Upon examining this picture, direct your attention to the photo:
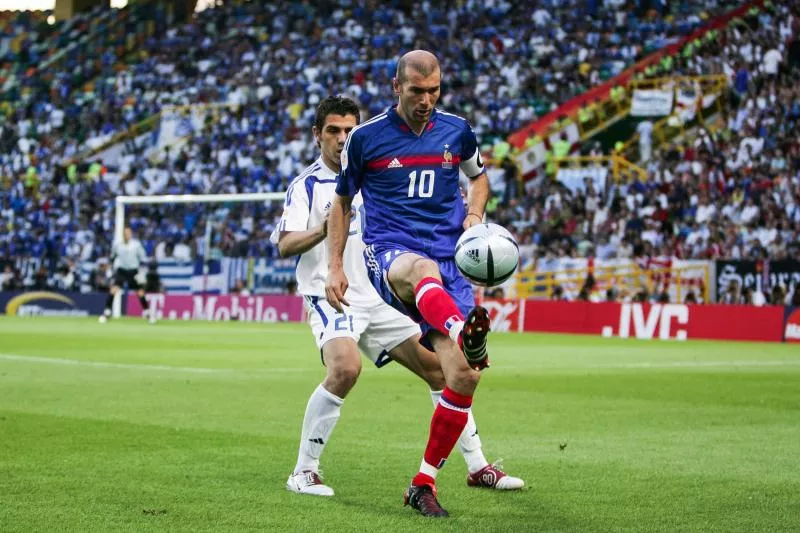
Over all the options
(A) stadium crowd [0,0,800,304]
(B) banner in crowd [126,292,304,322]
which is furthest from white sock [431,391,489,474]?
(B) banner in crowd [126,292,304,322]

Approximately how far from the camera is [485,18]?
4191 cm

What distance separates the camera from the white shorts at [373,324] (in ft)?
23.2

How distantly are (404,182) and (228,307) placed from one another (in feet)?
93.3

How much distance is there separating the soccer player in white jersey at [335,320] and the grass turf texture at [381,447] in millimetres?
305

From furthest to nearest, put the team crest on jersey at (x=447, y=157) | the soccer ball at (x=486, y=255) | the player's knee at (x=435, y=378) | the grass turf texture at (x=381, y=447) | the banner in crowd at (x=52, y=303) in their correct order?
the banner in crowd at (x=52, y=303)
the player's knee at (x=435, y=378)
the team crest on jersey at (x=447, y=157)
the soccer ball at (x=486, y=255)
the grass turf texture at (x=381, y=447)

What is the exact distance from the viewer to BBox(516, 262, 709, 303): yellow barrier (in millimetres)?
27344

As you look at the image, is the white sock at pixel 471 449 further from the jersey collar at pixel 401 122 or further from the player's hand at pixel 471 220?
the jersey collar at pixel 401 122

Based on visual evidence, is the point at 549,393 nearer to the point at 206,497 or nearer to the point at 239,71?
the point at 206,497

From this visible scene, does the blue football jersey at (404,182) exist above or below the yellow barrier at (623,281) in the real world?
above

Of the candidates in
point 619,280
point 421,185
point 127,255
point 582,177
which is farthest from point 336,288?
point 582,177

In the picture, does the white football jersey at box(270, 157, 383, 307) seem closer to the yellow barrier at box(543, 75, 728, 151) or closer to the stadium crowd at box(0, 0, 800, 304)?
the stadium crowd at box(0, 0, 800, 304)

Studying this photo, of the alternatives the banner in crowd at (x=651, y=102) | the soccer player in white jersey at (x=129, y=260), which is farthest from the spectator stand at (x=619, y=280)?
the soccer player in white jersey at (x=129, y=260)

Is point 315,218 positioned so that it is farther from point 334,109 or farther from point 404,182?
point 404,182

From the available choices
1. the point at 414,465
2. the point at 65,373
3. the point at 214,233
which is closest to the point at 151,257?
the point at 214,233
